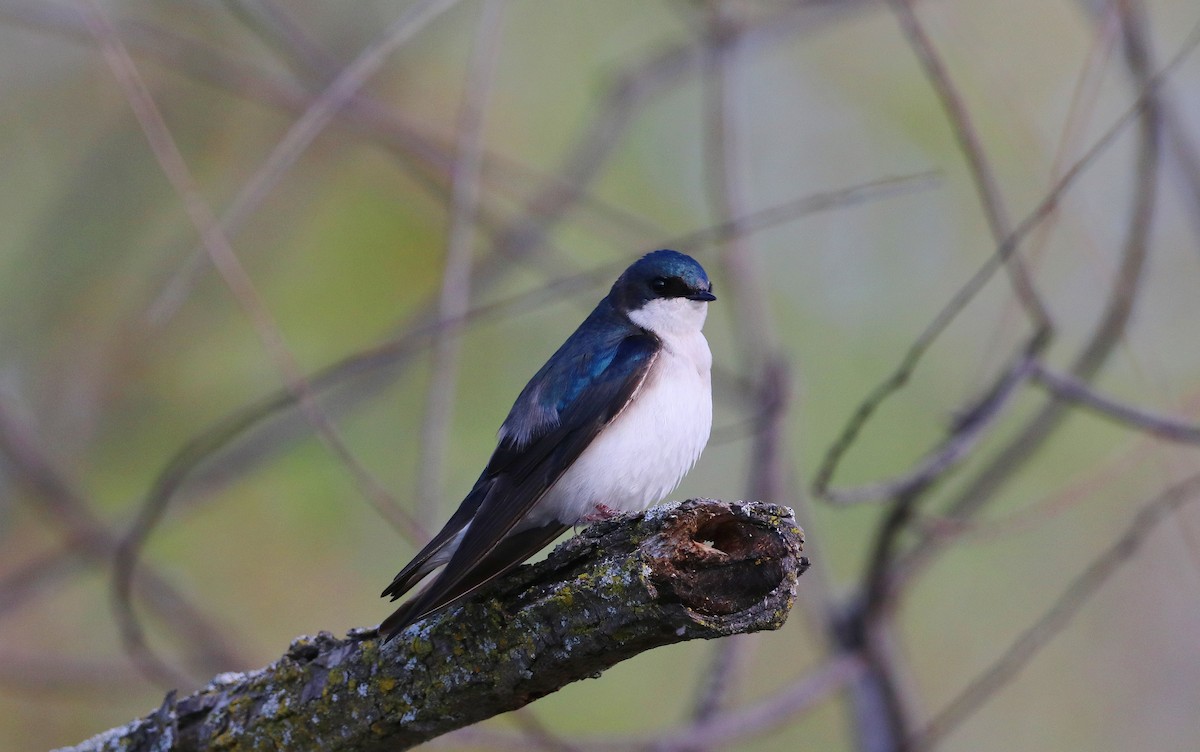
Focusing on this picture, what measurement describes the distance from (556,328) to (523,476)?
3.82m

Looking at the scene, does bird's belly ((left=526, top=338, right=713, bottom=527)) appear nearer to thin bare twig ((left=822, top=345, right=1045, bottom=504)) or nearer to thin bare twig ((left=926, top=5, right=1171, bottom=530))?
thin bare twig ((left=822, top=345, right=1045, bottom=504))

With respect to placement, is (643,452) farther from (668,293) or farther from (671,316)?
(668,293)

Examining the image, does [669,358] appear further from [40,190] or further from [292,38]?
[40,190]

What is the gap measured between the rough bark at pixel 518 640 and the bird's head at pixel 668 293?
157 cm

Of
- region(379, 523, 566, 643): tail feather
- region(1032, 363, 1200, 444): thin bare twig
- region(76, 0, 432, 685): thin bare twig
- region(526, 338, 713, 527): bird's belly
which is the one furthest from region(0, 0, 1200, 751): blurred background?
region(379, 523, 566, 643): tail feather

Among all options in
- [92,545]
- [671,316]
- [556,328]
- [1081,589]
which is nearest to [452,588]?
[671,316]

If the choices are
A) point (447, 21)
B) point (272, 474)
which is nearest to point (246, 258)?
point (272, 474)

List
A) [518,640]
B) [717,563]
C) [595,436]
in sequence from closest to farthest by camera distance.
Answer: [717,563]
[518,640]
[595,436]

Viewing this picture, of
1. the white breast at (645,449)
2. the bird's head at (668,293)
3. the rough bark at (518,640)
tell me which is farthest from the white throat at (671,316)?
the rough bark at (518,640)

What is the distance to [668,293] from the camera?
11.9ft

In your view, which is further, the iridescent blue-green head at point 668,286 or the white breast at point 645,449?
the iridescent blue-green head at point 668,286

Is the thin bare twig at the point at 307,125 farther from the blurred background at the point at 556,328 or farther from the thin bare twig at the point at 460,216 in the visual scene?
the blurred background at the point at 556,328

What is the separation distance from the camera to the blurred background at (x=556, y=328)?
460cm

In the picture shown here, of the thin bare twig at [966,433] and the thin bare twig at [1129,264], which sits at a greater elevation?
the thin bare twig at [1129,264]
